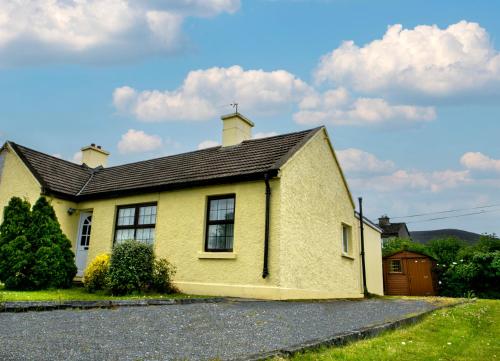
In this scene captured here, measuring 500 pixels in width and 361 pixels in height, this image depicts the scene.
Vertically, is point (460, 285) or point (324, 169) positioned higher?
point (324, 169)

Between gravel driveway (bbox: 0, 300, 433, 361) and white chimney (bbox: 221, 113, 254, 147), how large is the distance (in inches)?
332

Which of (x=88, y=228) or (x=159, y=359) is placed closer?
(x=159, y=359)

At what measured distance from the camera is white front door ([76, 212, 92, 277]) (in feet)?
53.3

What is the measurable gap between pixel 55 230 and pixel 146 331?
909 cm

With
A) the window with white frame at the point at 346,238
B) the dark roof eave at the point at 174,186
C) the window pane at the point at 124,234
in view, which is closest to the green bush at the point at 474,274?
the window with white frame at the point at 346,238

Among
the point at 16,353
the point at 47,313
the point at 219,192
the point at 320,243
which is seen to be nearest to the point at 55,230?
the point at 219,192

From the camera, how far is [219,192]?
42.1 ft

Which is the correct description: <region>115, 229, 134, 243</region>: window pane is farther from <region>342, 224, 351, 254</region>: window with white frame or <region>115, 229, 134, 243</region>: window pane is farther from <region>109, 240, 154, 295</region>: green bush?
<region>342, 224, 351, 254</region>: window with white frame

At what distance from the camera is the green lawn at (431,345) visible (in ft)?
15.7

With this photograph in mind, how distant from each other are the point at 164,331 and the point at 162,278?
6600 mm

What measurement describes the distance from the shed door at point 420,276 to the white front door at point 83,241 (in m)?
18.6

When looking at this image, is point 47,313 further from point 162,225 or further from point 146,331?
point 162,225

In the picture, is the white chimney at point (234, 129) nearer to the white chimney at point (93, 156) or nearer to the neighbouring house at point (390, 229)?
the white chimney at point (93, 156)

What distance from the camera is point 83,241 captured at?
16.5 meters
